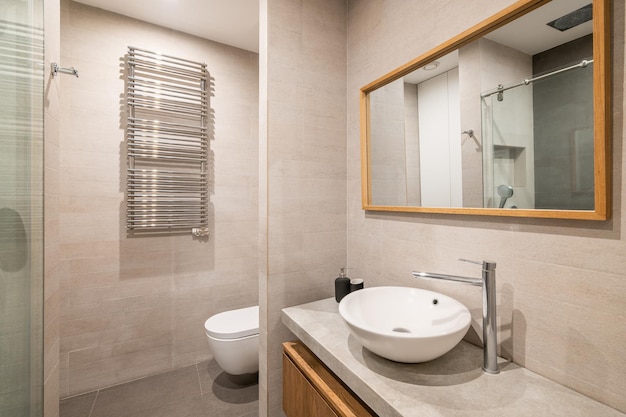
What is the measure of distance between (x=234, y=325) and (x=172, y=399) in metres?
0.60

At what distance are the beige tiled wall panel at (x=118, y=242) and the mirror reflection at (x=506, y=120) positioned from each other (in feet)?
5.15

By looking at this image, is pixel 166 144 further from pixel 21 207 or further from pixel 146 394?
pixel 146 394

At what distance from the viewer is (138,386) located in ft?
6.37

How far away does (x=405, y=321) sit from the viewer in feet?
3.60

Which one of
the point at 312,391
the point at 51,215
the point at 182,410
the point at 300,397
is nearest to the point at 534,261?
the point at 312,391

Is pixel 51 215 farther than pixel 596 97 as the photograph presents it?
Yes

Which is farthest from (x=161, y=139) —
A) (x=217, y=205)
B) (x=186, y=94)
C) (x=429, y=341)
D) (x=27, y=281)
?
(x=429, y=341)

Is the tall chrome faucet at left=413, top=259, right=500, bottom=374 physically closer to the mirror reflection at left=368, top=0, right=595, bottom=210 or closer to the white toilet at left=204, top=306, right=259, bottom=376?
the mirror reflection at left=368, top=0, right=595, bottom=210

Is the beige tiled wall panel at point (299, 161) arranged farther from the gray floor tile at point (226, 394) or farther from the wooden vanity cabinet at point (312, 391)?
the gray floor tile at point (226, 394)

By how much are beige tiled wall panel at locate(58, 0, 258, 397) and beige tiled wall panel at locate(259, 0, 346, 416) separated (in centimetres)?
97

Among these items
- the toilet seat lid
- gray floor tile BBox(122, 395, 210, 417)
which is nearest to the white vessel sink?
the toilet seat lid

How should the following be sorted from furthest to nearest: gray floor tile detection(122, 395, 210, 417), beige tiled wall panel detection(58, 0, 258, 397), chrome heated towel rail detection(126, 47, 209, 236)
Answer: chrome heated towel rail detection(126, 47, 209, 236)
beige tiled wall panel detection(58, 0, 258, 397)
gray floor tile detection(122, 395, 210, 417)

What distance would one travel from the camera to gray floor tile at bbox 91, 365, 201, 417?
1.73m

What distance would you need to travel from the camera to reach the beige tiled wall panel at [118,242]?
1841mm
